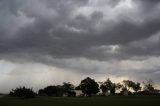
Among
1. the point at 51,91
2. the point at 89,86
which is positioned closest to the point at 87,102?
the point at 89,86

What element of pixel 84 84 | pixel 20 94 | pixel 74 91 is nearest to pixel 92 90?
pixel 84 84

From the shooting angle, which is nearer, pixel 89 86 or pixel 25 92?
pixel 25 92

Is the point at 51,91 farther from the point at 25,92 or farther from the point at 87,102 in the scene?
the point at 87,102

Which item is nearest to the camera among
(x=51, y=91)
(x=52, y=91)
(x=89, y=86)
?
(x=89, y=86)

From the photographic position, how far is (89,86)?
170 m

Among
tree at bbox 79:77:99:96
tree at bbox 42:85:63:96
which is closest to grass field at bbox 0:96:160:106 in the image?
tree at bbox 79:77:99:96

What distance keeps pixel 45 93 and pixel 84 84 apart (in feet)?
129

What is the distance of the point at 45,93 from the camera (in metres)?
197

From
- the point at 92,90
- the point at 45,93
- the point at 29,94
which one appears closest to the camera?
the point at 29,94

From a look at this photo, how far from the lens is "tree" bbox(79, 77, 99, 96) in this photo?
170 meters

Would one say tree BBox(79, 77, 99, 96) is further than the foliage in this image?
No

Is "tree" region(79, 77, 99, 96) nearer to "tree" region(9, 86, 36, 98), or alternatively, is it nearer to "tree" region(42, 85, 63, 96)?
"tree" region(42, 85, 63, 96)

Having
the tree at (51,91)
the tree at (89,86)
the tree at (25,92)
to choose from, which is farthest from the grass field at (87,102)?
the tree at (51,91)

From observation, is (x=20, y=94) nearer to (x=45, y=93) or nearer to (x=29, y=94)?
(x=29, y=94)
